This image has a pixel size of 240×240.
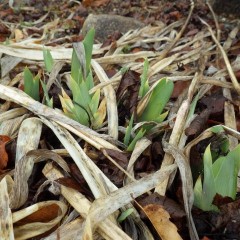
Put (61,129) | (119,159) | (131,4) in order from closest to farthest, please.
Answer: (119,159) < (61,129) < (131,4)

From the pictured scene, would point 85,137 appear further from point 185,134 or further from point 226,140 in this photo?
point 226,140

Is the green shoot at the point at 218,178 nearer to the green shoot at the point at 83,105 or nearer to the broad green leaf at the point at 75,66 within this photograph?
the green shoot at the point at 83,105

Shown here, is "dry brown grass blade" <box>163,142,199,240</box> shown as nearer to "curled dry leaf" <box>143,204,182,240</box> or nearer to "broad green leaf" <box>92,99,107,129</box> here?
"curled dry leaf" <box>143,204,182,240</box>

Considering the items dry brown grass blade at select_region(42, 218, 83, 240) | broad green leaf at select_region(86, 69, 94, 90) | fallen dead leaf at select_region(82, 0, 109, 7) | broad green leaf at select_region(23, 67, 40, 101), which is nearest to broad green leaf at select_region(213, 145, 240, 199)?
dry brown grass blade at select_region(42, 218, 83, 240)

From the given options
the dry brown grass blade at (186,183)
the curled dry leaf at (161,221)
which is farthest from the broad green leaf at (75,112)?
the curled dry leaf at (161,221)

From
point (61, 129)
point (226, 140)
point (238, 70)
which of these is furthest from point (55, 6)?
point (226, 140)

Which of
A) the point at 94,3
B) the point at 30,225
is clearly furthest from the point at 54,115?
the point at 94,3
